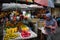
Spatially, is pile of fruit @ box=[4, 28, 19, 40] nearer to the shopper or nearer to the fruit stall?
the fruit stall

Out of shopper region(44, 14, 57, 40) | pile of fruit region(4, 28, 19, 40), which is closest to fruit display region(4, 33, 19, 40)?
pile of fruit region(4, 28, 19, 40)

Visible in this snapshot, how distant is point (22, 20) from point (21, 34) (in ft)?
3.63

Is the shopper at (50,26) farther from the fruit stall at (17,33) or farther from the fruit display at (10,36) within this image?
the fruit display at (10,36)

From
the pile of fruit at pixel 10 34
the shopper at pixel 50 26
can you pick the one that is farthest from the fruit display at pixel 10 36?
the shopper at pixel 50 26

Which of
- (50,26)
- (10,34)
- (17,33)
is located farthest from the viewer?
(50,26)

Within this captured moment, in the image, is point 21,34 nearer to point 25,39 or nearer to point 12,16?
point 25,39

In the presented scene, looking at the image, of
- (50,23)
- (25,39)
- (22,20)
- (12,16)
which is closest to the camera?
(25,39)

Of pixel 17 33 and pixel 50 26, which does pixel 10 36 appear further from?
pixel 50 26

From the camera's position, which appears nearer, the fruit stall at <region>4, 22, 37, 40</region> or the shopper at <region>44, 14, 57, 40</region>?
the fruit stall at <region>4, 22, 37, 40</region>

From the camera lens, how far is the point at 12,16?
25.3 ft

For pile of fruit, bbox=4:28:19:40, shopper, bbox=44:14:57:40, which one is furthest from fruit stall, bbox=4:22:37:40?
shopper, bbox=44:14:57:40

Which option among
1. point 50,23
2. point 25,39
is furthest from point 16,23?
point 50,23

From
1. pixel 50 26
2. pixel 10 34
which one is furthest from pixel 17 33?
pixel 50 26

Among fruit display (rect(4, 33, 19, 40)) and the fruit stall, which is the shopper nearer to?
the fruit stall
